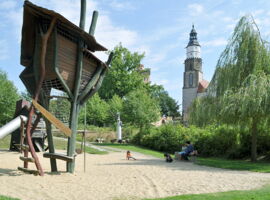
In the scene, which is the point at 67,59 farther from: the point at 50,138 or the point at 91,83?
the point at 50,138

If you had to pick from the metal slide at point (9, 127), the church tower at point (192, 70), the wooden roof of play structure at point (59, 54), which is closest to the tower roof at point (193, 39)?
the church tower at point (192, 70)

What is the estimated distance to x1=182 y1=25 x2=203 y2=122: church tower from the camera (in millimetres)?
96625

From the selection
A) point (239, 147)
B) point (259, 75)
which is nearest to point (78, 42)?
point (259, 75)

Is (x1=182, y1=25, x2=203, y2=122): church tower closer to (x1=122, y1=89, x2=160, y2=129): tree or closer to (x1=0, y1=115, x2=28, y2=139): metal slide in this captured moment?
(x1=122, y1=89, x2=160, y2=129): tree

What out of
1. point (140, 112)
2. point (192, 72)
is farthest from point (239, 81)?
point (192, 72)

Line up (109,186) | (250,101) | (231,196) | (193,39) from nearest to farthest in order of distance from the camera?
1. (231,196)
2. (109,186)
3. (250,101)
4. (193,39)

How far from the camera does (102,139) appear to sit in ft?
118

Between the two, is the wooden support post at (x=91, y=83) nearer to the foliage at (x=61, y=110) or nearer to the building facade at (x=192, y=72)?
the foliage at (x=61, y=110)

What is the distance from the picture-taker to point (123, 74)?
2105 inches

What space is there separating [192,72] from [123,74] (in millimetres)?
50481

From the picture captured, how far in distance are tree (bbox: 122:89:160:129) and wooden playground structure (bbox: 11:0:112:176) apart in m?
20.2

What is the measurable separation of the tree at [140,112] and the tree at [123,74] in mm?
20227

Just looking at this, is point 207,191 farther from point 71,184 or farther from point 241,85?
point 241,85

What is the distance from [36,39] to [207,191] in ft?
22.6
